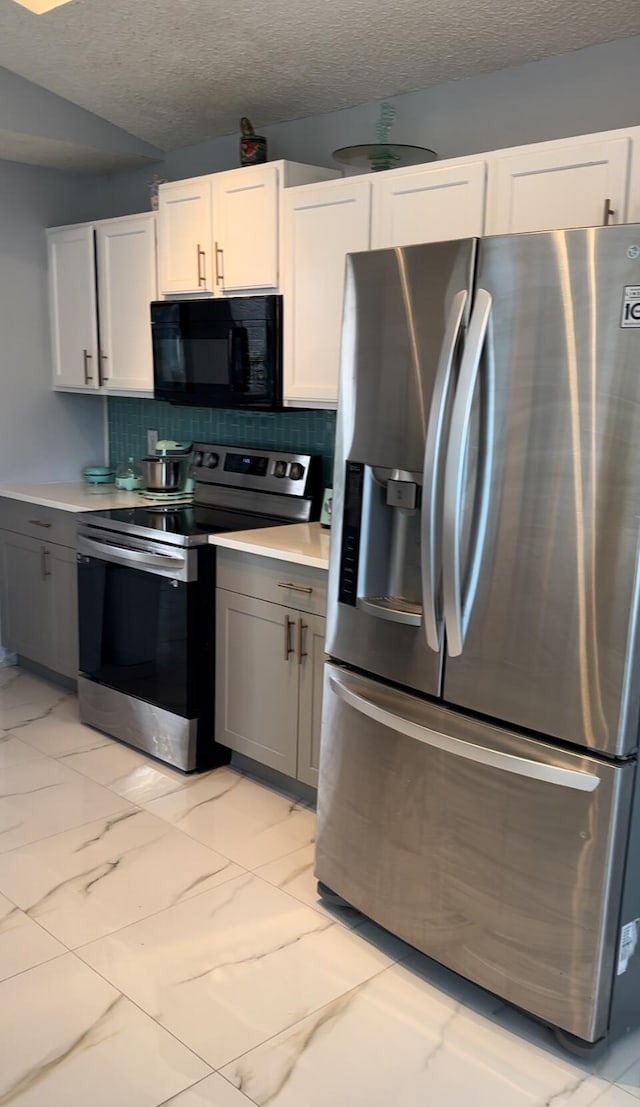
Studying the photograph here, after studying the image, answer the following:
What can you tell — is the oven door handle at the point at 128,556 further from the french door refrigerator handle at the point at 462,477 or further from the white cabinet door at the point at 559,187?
the white cabinet door at the point at 559,187

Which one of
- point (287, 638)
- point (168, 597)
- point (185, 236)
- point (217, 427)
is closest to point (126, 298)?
point (185, 236)

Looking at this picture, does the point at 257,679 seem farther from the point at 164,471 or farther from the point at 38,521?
the point at 38,521

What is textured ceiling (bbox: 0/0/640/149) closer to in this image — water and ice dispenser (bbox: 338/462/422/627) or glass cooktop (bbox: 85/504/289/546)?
water and ice dispenser (bbox: 338/462/422/627)

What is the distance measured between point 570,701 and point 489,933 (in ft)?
1.98

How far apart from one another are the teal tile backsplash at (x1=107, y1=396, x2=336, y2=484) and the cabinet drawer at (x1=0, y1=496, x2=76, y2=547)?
70 centimetres

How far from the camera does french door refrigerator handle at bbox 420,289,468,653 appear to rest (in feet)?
6.46

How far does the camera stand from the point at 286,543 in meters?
3.09

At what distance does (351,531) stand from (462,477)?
0.41m

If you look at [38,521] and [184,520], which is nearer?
[184,520]

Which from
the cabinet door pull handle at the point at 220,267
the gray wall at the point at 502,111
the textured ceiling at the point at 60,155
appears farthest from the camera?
the textured ceiling at the point at 60,155

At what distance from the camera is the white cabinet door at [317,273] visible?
300 centimetres

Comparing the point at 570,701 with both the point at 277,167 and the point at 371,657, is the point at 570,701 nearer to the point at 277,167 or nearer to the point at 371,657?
the point at 371,657

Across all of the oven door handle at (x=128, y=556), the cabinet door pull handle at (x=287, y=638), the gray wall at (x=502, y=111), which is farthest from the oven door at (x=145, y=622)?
the gray wall at (x=502, y=111)

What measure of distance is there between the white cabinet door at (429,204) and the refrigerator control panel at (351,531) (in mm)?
841
